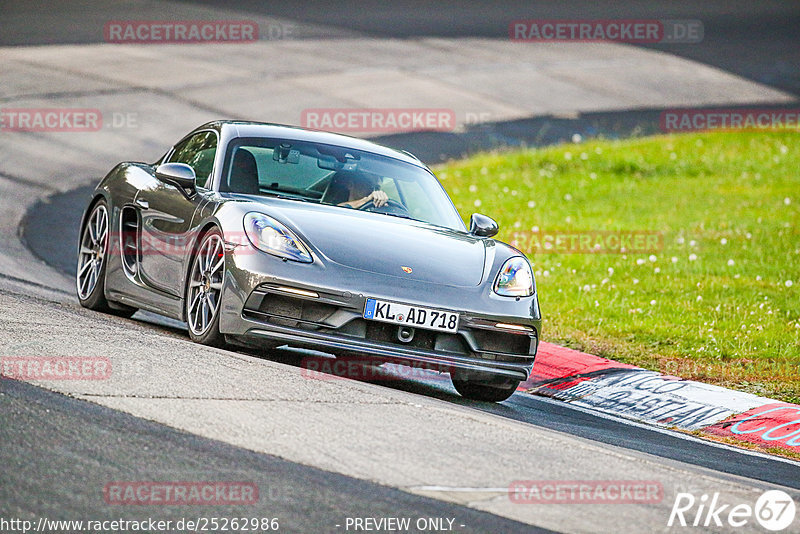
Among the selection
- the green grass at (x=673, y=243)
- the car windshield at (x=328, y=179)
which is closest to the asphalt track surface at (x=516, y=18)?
the green grass at (x=673, y=243)

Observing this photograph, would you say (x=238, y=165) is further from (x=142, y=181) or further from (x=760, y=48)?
(x=760, y=48)

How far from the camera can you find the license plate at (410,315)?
7008mm

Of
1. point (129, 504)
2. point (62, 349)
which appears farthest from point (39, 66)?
point (129, 504)

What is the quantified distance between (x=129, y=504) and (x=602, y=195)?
13.9 m

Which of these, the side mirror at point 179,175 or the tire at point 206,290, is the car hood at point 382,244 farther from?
the side mirror at point 179,175

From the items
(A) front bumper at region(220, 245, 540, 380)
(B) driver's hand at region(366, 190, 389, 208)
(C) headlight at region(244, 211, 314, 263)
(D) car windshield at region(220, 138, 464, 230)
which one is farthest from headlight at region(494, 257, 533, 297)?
(C) headlight at region(244, 211, 314, 263)

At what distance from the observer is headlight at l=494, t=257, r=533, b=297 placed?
7531 millimetres

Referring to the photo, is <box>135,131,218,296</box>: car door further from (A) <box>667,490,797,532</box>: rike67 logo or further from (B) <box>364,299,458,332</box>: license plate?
(A) <box>667,490,797,532</box>: rike67 logo

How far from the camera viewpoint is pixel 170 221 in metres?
8.20

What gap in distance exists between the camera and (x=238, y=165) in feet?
27.1

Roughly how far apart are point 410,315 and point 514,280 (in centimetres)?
87

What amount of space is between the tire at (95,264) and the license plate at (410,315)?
2.73m

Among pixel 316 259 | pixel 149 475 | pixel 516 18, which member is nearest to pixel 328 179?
pixel 316 259

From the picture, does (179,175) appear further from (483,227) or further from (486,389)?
(486,389)
